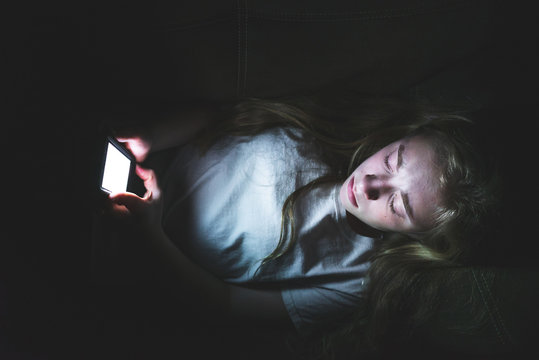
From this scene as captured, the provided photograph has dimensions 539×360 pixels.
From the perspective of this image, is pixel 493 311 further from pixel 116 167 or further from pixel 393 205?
pixel 116 167

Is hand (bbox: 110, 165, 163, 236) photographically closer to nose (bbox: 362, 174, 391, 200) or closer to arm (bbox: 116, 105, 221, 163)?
arm (bbox: 116, 105, 221, 163)

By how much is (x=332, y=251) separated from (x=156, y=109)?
1.89 feet

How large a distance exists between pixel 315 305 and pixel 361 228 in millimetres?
227

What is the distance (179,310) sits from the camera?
0.82 m

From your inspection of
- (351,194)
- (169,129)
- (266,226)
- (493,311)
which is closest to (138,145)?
(169,129)

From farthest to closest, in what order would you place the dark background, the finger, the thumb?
the finger < the thumb < the dark background

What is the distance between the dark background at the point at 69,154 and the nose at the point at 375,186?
26 centimetres

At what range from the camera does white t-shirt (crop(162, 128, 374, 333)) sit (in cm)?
81

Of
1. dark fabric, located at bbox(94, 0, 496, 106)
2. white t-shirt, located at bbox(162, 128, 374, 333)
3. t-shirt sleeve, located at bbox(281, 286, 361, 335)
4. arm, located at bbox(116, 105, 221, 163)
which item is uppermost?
dark fabric, located at bbox(94, 0, 496, 106)

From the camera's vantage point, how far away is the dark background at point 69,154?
24.5 inches

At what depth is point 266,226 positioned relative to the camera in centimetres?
82

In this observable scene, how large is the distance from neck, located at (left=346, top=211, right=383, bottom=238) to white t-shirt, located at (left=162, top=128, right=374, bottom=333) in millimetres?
13

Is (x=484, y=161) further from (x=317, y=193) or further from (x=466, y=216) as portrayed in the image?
(x=317, y=193)

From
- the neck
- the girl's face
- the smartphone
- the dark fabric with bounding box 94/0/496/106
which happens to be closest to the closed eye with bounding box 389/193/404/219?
the girl's face
